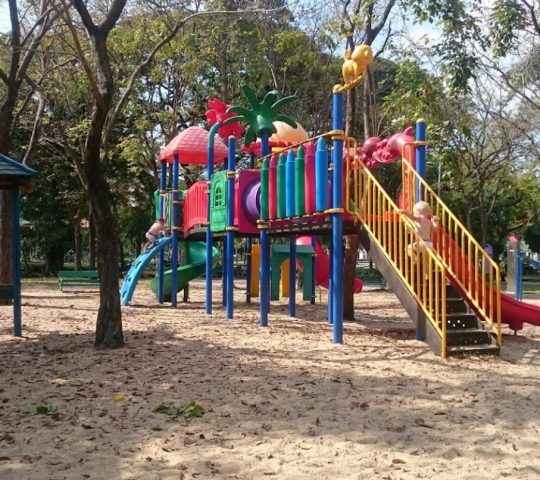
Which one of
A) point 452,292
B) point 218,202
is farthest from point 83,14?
point 452,292

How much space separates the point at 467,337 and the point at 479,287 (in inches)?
38.7

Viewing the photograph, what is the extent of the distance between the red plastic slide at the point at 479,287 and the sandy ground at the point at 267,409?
0.36 m

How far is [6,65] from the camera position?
57.5ft

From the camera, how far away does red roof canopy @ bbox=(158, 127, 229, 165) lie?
14984 mm

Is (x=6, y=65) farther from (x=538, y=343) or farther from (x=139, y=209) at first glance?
(x=139, y=209)

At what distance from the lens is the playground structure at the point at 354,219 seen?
807cm

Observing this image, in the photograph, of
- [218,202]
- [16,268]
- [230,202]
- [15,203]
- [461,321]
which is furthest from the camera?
[218,202]

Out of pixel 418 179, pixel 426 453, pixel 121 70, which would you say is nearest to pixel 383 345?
pixel 418 179

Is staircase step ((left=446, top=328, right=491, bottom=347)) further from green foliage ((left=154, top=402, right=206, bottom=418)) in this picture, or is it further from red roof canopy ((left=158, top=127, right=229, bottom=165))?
red roof canopy ((left=158, top=127, right=229, bottom=165))

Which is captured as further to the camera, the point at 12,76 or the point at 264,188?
the point at 12,76

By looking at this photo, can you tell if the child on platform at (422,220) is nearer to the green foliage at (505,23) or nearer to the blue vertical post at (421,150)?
the blue vertical post at (421,150)

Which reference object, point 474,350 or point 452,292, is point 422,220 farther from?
point 474,350

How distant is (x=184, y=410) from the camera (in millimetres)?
5348

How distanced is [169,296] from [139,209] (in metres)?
21.7
